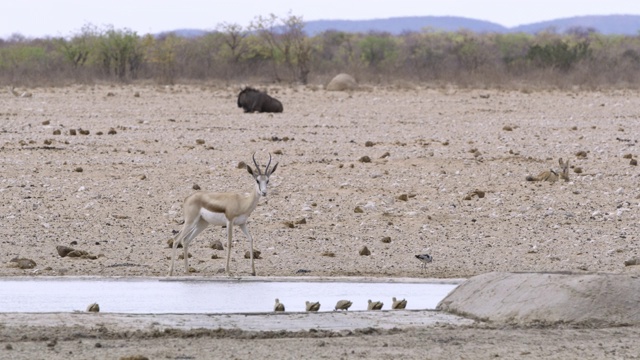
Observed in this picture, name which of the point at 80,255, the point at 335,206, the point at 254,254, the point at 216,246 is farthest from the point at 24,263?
the point at 335,206

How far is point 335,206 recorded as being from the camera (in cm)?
1447

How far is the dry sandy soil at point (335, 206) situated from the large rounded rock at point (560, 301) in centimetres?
23

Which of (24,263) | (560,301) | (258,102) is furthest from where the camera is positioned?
(258,102)

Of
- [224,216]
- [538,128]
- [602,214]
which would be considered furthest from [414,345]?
[538,128]

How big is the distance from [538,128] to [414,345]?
16.7 metres

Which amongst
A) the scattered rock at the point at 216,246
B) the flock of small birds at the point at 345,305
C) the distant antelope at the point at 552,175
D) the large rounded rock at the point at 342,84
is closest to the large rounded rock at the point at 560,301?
the flock of small birds at the point at 345,305

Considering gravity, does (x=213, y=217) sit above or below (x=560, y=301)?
below

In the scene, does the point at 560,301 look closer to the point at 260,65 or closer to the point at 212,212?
the point at 212,212

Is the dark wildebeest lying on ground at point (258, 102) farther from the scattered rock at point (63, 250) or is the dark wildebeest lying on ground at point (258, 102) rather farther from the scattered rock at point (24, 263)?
the scattered rock at point (24, 263)

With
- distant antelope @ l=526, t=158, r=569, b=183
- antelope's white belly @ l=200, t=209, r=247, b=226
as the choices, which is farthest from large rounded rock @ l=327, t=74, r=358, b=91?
antelope's white belly @ l=200, t=209, r=247, b=226

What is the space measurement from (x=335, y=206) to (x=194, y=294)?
16.3 ft

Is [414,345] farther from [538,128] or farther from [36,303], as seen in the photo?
[538,128]

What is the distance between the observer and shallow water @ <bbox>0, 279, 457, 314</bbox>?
29.4 ft

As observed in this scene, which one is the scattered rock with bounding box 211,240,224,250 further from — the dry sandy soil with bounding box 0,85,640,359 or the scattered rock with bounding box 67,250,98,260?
the scattered rock with bounding box 67,250,98,260
